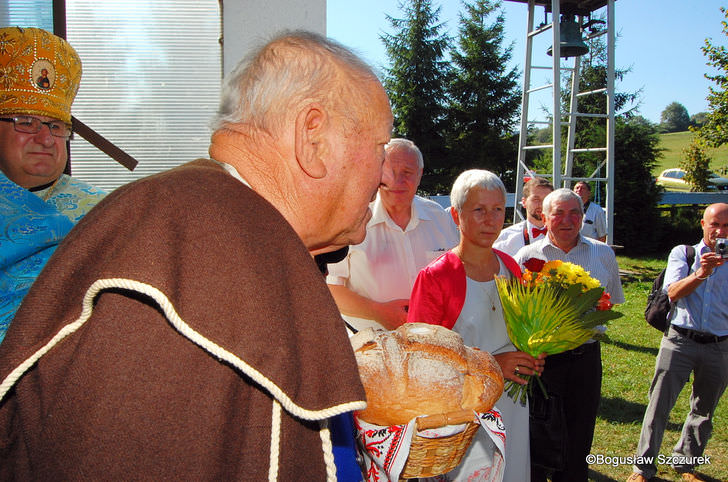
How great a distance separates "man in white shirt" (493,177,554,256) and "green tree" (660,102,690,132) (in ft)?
265

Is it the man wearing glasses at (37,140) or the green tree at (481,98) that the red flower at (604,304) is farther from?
the green tree at (481,98)

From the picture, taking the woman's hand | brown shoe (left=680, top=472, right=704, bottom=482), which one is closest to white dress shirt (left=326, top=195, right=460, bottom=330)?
the woman's hand

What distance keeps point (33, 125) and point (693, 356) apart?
5206 millimetres

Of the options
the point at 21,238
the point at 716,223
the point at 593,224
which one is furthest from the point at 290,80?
the point at 593,224

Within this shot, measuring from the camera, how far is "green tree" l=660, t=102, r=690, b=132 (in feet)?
251

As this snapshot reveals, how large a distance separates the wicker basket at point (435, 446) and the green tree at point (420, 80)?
32.8m

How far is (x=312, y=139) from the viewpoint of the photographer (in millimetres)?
1138

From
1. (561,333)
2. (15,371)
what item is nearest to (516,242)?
(561,333)

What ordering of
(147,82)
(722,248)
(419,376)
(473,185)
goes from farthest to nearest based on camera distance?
(722,248) → (147,82) → (473,185) → (419,376)

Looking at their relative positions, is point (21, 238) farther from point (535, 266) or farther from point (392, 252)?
point (535, 266)

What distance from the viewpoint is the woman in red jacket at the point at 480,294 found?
3113 mm

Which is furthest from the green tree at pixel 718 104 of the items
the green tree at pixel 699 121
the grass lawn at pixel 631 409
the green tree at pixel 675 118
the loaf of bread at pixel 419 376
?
the green tree at pixel 675 118

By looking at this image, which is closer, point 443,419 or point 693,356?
point 443,419

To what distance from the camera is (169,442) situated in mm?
825
